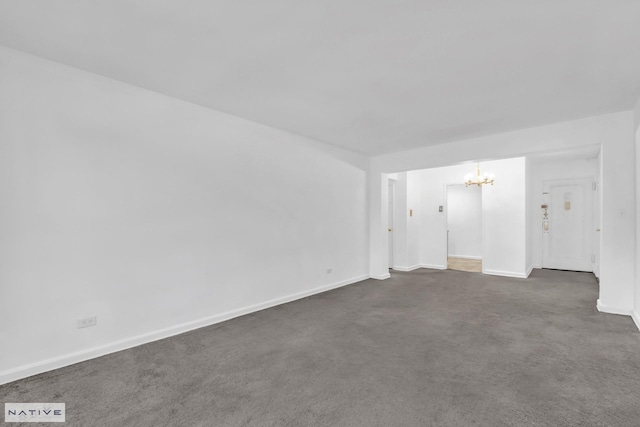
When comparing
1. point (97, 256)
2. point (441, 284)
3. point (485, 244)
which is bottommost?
point (441, 284)

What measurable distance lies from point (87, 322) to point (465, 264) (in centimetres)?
819

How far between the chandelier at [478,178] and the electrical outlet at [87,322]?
22.8 ft

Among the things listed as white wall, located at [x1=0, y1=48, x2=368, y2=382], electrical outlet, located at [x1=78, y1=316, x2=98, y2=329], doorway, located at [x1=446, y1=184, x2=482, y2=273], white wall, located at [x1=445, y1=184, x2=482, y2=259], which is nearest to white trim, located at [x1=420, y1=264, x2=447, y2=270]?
doorway, located at [x1=446, y1=184, x2=482, y2=273]

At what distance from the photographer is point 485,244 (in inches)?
277

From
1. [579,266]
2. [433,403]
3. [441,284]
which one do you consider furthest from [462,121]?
[579,266]

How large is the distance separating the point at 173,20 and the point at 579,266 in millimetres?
9191

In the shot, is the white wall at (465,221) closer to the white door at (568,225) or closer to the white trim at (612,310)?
the white door at (568,225)

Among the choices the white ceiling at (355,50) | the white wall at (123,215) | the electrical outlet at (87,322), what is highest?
the white ceiling at (355,50)

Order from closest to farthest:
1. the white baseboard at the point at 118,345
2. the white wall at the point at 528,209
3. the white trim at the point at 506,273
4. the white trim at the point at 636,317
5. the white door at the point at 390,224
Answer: the white baseboard at the point at 118,345
the white trim at the point at 636,317
the white trim at the point at 506,273
the white wall at the point at 528,209
the white door at the point at 390,224

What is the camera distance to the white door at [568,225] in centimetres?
722

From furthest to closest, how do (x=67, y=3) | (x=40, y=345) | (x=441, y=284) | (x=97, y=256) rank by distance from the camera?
1. (x=441, y=284)
2. (x=97, y=256)
3. (x=40, y=345)
4. (x=67, y=3)

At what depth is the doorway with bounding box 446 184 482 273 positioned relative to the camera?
9.31m

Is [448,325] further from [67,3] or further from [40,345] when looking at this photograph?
[67,3]

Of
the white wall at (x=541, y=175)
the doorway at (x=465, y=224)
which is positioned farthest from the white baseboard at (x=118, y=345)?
the doorway at (x=465, y=224)
